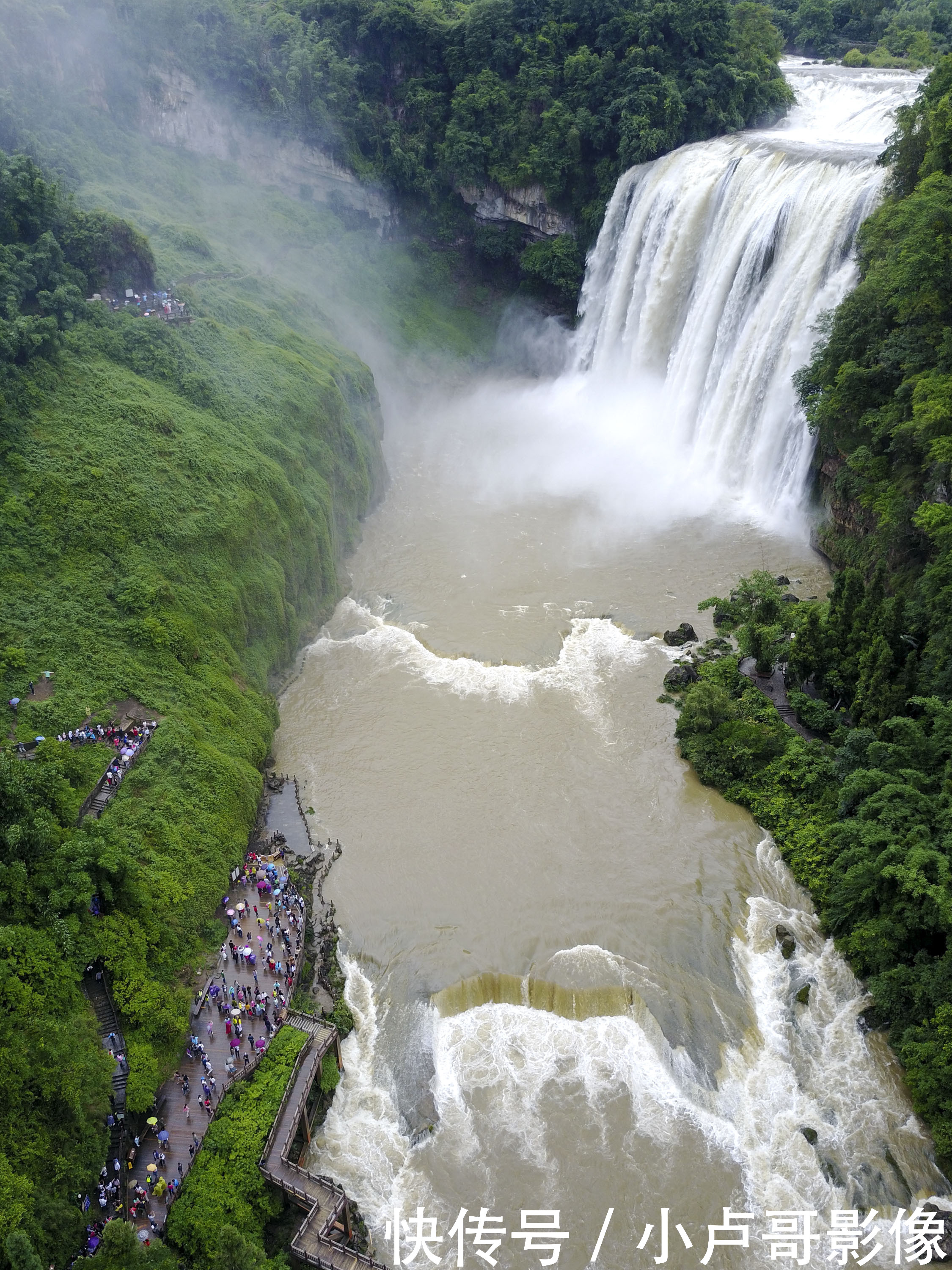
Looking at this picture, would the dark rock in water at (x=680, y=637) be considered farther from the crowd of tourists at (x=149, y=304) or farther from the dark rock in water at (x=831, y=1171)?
the crowd of tourists at (x=149, y=304)

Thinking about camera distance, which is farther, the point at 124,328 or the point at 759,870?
the point at 124,328

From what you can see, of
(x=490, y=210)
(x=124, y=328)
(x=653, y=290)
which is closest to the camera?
(x=124, y=328)

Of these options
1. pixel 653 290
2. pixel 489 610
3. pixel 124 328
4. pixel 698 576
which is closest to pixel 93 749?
pixel 489 610

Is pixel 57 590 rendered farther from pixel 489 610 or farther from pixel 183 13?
pixel 183 13

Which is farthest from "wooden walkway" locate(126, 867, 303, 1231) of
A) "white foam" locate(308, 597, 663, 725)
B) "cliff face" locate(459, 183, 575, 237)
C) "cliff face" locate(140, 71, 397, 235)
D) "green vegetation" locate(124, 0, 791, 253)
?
"cliff face" locate(140, 71, 397, 235)

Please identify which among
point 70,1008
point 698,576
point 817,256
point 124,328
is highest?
point 817,256

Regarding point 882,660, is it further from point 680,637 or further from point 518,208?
point 518,208
